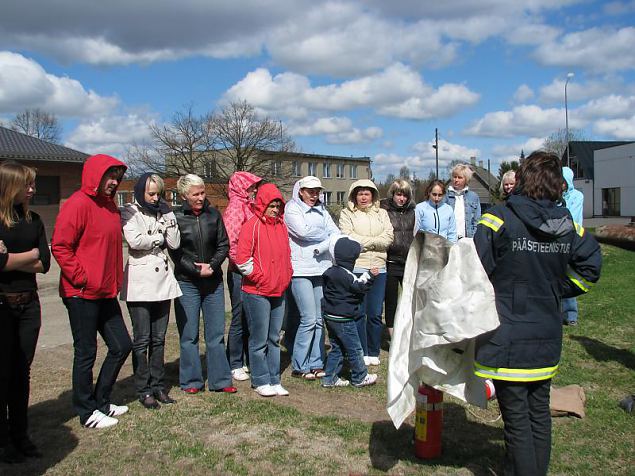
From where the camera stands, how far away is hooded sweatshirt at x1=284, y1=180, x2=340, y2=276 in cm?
568

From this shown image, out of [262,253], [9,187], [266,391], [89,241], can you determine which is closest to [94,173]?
[89,241]

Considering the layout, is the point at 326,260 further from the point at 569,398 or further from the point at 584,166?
the point at 584,166

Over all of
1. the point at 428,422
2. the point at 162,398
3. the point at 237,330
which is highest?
the point at 237,330

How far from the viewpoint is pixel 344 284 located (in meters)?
5.30

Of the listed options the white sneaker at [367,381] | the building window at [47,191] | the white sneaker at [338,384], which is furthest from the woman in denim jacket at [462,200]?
the building window at [47,191]

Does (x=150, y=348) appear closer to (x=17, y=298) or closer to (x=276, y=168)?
(x=17, y=298)

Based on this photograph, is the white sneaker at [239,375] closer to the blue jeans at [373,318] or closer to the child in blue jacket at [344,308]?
the child in blue jacket at [344,308]

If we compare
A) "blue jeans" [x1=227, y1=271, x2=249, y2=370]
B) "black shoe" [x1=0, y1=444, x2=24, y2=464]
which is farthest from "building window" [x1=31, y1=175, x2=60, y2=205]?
"black shoe" [x1=0, y1=444, x2=24, y2=464]

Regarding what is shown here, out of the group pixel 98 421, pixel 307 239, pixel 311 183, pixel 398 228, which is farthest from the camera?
pixel 398 228

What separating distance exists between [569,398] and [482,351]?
2.14 m

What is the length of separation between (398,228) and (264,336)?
2.14 m

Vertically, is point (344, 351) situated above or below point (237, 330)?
below

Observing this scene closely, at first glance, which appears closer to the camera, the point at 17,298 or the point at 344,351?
the point at 17,298

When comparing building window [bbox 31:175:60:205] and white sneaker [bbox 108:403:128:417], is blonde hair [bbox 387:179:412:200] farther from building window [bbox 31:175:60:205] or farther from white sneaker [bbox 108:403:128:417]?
building window [bbox 31:175:60:205]
